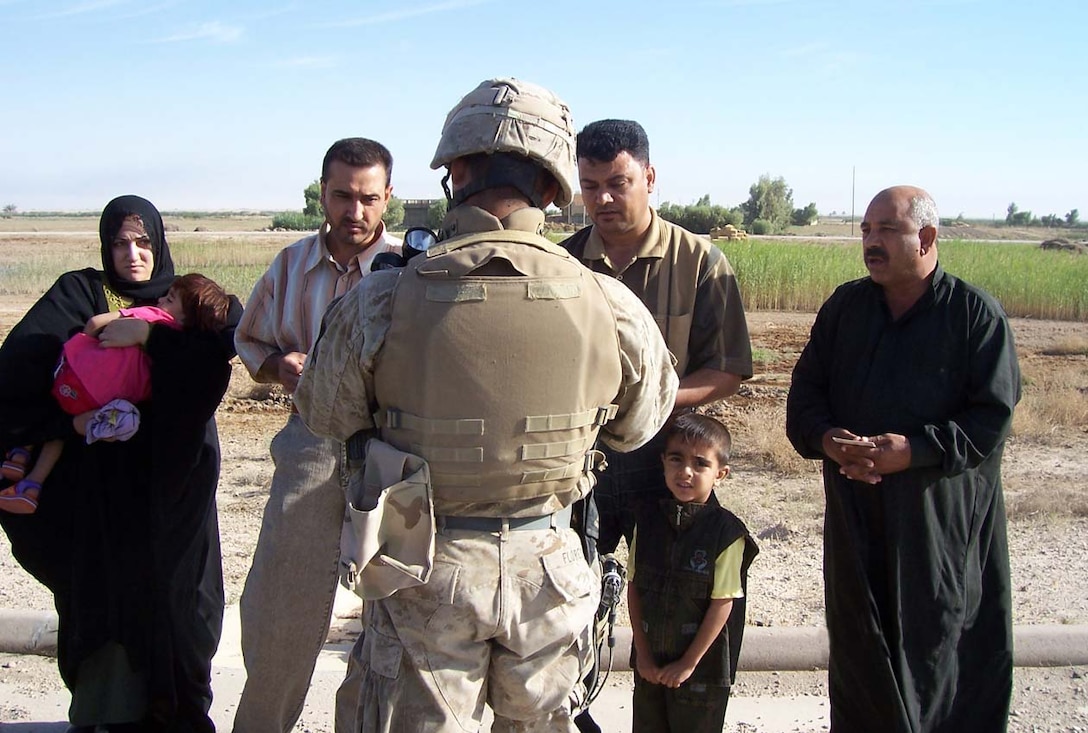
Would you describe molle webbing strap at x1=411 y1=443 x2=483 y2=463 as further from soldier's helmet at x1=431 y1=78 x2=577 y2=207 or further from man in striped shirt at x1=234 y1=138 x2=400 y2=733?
man in striped shirt at x1=234 y1=138 x2=400 y2=733

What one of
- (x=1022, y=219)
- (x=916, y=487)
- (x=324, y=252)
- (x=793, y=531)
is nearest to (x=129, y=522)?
(x=324, y=252)

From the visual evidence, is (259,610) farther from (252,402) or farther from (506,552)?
(252,402)

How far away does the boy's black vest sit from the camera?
10.6ft

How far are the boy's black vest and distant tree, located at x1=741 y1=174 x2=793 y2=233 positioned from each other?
65247 millimetres

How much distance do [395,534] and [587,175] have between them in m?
1.60

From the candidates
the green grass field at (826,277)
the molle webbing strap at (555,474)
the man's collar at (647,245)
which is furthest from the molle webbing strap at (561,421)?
the green grass field at (826,277)

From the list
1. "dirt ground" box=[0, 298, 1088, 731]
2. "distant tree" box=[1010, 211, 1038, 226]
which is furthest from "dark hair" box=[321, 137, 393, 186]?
"distant tree" box=[1010, 211, 1038, 226]

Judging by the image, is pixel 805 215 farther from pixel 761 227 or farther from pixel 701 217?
pixel 701 217

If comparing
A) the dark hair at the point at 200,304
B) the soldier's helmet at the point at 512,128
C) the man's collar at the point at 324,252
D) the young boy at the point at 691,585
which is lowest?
the young boy at the point at 691,585

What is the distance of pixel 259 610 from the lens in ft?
10.8

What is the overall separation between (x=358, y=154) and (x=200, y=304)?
809 millimetres

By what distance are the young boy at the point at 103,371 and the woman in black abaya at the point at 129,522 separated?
1.9 inches

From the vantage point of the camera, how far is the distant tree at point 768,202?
67.1 m

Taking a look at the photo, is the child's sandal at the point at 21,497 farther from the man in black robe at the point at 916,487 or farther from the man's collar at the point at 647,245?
the man in black robe at the point at 916,487
